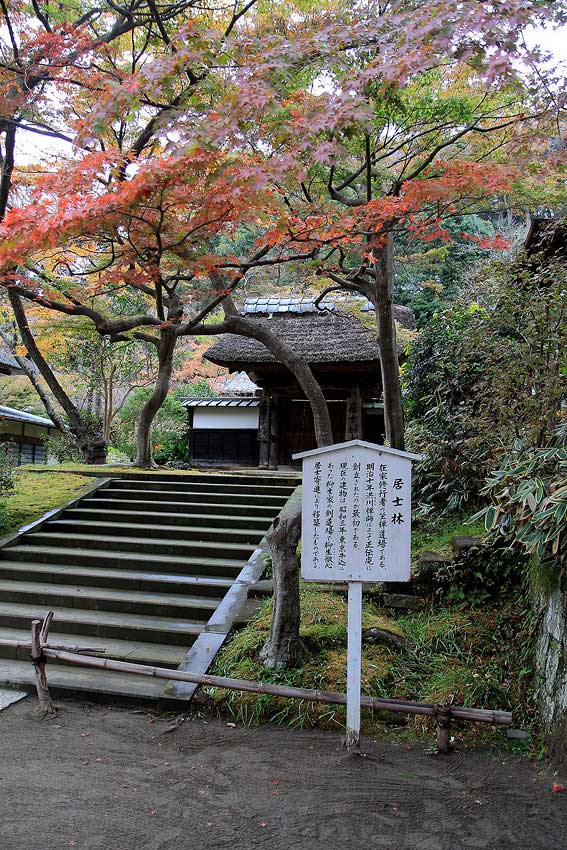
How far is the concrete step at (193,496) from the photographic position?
9555 mm

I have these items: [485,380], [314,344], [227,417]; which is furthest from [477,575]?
[227,417]

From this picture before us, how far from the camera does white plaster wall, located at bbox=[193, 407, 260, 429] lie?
687 inches

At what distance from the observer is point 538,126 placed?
6871 mm

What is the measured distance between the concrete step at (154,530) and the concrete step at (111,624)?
1861 millimetres

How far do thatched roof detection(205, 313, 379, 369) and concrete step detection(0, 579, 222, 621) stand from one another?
811 centimetres

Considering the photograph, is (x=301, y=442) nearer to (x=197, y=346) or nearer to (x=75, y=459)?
(x=75, y=459)

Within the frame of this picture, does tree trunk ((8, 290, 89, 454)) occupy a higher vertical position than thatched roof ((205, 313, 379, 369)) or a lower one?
lower

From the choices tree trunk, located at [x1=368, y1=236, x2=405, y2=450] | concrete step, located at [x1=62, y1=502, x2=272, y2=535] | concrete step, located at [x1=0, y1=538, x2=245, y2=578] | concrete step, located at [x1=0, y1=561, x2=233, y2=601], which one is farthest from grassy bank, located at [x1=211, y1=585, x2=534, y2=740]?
tree trunk, located at [x1=368, y1=236, x2=405, y2=450]

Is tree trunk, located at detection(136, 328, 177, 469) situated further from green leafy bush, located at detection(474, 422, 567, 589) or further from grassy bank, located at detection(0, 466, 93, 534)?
green leafy bush, located at detection(474, 422, 567, 589)

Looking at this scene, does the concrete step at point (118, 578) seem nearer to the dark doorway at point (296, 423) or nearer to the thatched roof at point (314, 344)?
the thatched roof at point (314, 344)

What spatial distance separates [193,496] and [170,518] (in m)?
0.91

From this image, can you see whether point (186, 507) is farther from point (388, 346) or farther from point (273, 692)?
point (273, 692)

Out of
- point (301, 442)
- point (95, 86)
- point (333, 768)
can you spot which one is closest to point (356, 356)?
point (301, 442)

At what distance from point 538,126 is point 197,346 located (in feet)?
62.3
